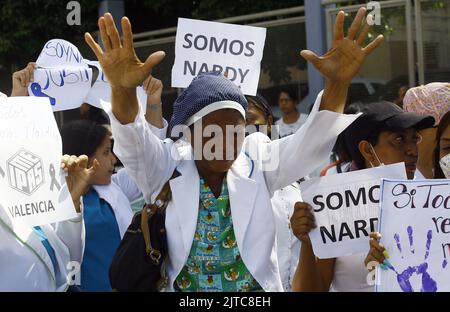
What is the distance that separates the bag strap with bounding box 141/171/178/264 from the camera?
3014mm

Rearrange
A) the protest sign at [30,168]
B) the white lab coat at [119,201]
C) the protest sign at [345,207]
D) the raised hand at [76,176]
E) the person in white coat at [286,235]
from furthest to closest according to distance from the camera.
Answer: the white lab coat at [119,201], the person in white coat at [286,235], the raised hand at [76,176], the protest sign at [30,168], the protest sign at [345,207]

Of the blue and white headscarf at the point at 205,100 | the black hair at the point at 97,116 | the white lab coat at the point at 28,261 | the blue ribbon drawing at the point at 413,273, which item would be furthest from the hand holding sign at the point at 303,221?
the black hair at the point at 97,116

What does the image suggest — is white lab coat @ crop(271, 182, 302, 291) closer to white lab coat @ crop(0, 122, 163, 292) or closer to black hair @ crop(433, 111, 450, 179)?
black hair @ crop(433, 111, 450, 179)

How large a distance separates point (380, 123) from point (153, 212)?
3.67 ft

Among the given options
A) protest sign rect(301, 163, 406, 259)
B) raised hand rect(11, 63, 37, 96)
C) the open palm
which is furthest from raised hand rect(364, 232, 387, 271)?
raised hand rect(11, 63, 37, 96)

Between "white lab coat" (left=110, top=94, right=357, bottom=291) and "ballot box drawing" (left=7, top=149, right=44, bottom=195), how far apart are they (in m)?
0.56

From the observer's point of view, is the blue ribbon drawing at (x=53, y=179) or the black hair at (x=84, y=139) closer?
the blue ribbon drawing at (x=53, y=179)

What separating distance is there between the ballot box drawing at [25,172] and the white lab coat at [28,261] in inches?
5.4

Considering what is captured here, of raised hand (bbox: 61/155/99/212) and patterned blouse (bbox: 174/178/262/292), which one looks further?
raised hand (bbox: 61/155/99/212)

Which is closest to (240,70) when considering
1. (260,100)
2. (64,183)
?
(260,100)

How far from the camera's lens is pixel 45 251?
11.3 ft

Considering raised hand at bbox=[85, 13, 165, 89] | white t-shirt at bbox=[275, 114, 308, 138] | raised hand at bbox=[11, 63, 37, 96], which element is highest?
white t-shirt at bbox=[275, 114, 308, 138]

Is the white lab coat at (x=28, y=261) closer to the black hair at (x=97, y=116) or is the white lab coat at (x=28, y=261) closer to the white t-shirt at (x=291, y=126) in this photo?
the white t-shirt at (x=291, y=126)

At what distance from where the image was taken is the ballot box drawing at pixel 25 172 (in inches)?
135
